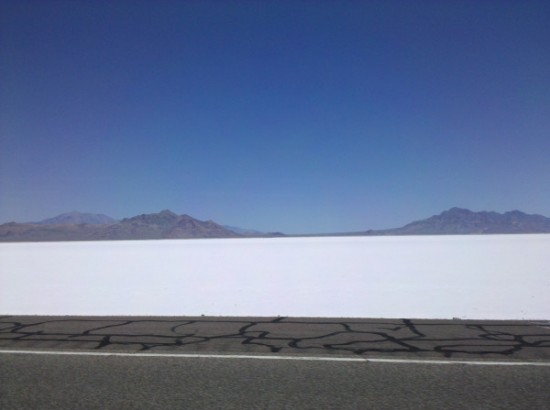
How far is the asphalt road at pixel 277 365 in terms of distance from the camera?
15.8 ft

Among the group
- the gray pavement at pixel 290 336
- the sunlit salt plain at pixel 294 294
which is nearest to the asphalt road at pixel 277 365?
the gray pavement at pixel 290 336

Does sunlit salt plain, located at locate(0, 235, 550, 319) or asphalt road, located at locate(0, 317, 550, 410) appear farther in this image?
sunlit salt plain, located at locate(0, 235, 550, 319)

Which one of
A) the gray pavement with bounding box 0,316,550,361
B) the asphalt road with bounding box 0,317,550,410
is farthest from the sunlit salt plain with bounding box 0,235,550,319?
the asphalt road with bounding box 0,317,550,410

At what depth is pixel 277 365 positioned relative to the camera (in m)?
5.97

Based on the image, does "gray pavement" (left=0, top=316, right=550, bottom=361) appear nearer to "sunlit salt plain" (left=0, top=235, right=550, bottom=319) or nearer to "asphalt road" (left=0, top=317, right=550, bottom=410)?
"asphalt road" (left=0, top=317, right=550, bottom=410)

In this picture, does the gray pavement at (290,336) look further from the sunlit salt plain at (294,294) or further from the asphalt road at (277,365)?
the sunlit salt plain at (294,294)

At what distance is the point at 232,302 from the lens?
43.6 feet

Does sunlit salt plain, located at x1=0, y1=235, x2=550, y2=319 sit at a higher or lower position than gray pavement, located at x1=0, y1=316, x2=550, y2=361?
lower

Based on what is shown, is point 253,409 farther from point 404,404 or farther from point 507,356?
point 507,356

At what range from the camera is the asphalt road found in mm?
4812

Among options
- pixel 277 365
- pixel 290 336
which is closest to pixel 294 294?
pixel 290 336

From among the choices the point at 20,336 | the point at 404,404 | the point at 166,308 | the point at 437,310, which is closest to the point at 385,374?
the point at 404,404

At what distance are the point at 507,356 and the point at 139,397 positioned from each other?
4.23 m

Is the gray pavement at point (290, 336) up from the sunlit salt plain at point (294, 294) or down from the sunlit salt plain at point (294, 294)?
up
